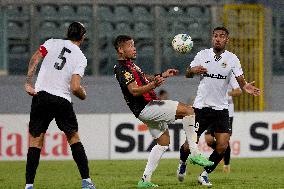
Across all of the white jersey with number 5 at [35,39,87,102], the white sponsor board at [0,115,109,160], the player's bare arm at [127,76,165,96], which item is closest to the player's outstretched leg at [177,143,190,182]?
the player's bare arm at [127,76,165,96]

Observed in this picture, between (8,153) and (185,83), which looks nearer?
(8,153)

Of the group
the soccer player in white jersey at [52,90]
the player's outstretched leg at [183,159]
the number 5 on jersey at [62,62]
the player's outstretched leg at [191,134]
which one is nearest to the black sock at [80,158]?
the soccer player in white jersey at [52,90]

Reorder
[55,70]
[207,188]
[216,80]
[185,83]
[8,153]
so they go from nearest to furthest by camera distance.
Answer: [55,70]
[207,188]
[216,80]
[8,153]
[185,83]

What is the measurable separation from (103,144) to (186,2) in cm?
632

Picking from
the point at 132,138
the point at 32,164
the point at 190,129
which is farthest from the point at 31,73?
the point at 132,138

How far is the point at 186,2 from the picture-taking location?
81.8ft

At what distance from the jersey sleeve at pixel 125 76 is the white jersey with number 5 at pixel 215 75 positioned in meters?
1.43

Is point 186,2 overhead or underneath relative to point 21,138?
overhead

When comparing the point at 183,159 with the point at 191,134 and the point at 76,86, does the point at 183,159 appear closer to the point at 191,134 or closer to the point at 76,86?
the point at 191,134

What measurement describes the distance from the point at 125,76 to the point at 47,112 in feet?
4.93

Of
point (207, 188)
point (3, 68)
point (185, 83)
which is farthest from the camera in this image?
point (185, 83)

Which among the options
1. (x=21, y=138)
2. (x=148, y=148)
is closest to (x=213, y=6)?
(x=148, y=148)

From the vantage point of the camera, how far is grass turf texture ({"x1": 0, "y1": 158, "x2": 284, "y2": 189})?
11.7 m

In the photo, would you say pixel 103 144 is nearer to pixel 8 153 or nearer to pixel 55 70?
pixel 8 153
